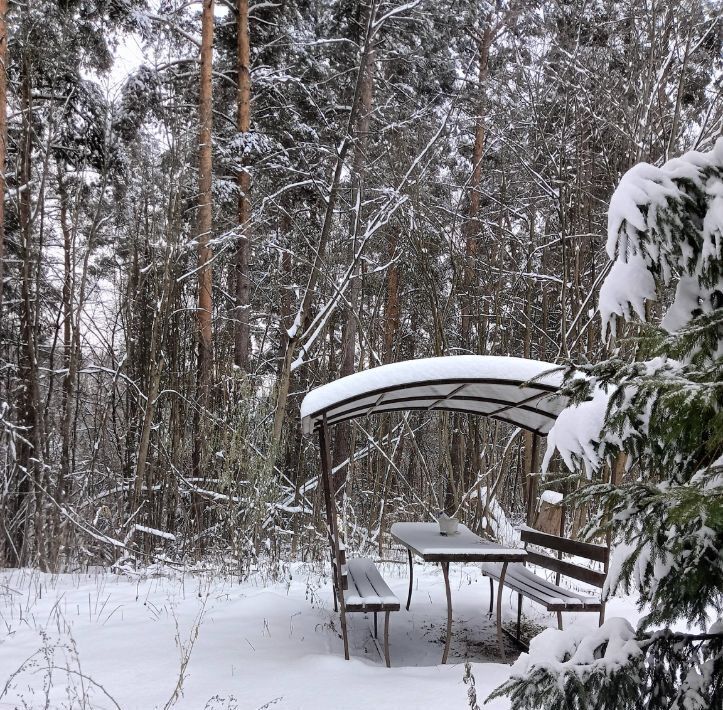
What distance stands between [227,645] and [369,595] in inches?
46.0

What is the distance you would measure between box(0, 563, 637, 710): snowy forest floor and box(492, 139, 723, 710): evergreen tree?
2.33 m

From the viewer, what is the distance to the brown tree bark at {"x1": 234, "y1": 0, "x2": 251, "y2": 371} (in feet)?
34.0

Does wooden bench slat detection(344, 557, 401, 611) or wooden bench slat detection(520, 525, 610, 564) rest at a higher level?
wooden bench slat detection(520, 525, 610, 564)

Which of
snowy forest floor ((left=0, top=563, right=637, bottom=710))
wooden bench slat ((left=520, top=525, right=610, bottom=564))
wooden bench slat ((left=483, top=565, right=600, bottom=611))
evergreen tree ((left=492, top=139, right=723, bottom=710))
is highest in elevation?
evergreen tree ((left=492, top=139, right=723, bottom=710))

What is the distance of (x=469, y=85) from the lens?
1158 centimetres

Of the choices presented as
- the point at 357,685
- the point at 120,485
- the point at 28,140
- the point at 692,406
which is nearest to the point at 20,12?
the point at 28,140

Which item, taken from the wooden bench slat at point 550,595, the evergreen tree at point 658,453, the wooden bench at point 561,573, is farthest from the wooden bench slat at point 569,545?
the evergreen tree at point 658,453

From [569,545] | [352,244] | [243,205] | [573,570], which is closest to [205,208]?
[243,205]

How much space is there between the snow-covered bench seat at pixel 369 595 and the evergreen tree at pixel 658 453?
8.15ft

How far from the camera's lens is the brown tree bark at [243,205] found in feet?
34.0

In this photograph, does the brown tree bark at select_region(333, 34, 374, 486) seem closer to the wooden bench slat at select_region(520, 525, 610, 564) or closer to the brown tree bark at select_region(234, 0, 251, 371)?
the brown tree bark at select_region(234, 0, 251, 371)

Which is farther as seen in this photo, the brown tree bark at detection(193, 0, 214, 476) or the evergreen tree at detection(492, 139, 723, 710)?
the brown tree bark at detection(193, 0, 214, 476)

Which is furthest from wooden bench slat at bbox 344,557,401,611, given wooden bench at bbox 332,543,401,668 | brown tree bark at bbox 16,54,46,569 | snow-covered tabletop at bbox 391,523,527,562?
brown tree bark at bbox 16,54,46,569

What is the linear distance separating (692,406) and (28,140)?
30.5ft
